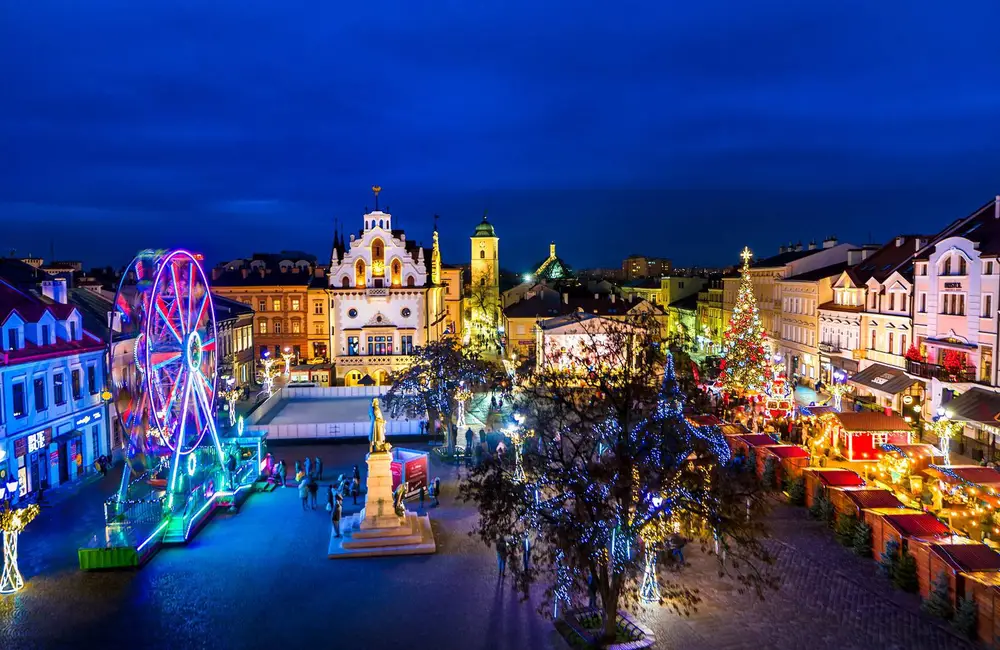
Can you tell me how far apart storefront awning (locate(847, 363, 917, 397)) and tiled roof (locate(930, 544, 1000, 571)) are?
26422 mm

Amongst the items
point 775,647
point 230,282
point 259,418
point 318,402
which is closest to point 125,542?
point 775,647

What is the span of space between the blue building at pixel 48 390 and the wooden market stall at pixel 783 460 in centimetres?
2924

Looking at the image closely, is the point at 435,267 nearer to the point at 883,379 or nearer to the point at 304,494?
the point at 883,379

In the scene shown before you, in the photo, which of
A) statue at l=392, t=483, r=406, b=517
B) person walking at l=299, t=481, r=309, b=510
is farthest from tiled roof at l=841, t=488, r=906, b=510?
person walking at l=299, t=481, r=309, b=510

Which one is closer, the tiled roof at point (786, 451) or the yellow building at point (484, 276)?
the tiled roof at point (786, 451)

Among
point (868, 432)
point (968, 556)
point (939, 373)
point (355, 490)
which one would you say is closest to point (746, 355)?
point (939, 373)

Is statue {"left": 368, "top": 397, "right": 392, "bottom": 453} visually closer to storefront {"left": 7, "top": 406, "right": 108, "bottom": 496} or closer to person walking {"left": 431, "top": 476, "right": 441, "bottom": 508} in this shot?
person walking {"left": 431, "top": 476, "right": 441, "bottom": 508}

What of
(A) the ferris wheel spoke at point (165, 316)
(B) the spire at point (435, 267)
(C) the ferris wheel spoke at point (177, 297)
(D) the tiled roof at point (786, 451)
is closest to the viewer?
(A) the ferris wheel spoke at point (165, 316)

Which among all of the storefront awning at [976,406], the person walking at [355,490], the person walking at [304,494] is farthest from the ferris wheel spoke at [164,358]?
the storefront awning at [976,406]

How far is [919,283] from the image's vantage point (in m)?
→ 44.6

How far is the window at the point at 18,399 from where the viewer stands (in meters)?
30.1

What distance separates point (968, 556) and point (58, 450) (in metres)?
32.9

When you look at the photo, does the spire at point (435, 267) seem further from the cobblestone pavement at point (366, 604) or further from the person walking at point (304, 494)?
the cobblestone pavement at point (366, 604)

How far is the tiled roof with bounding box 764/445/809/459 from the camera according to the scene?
31125mm
